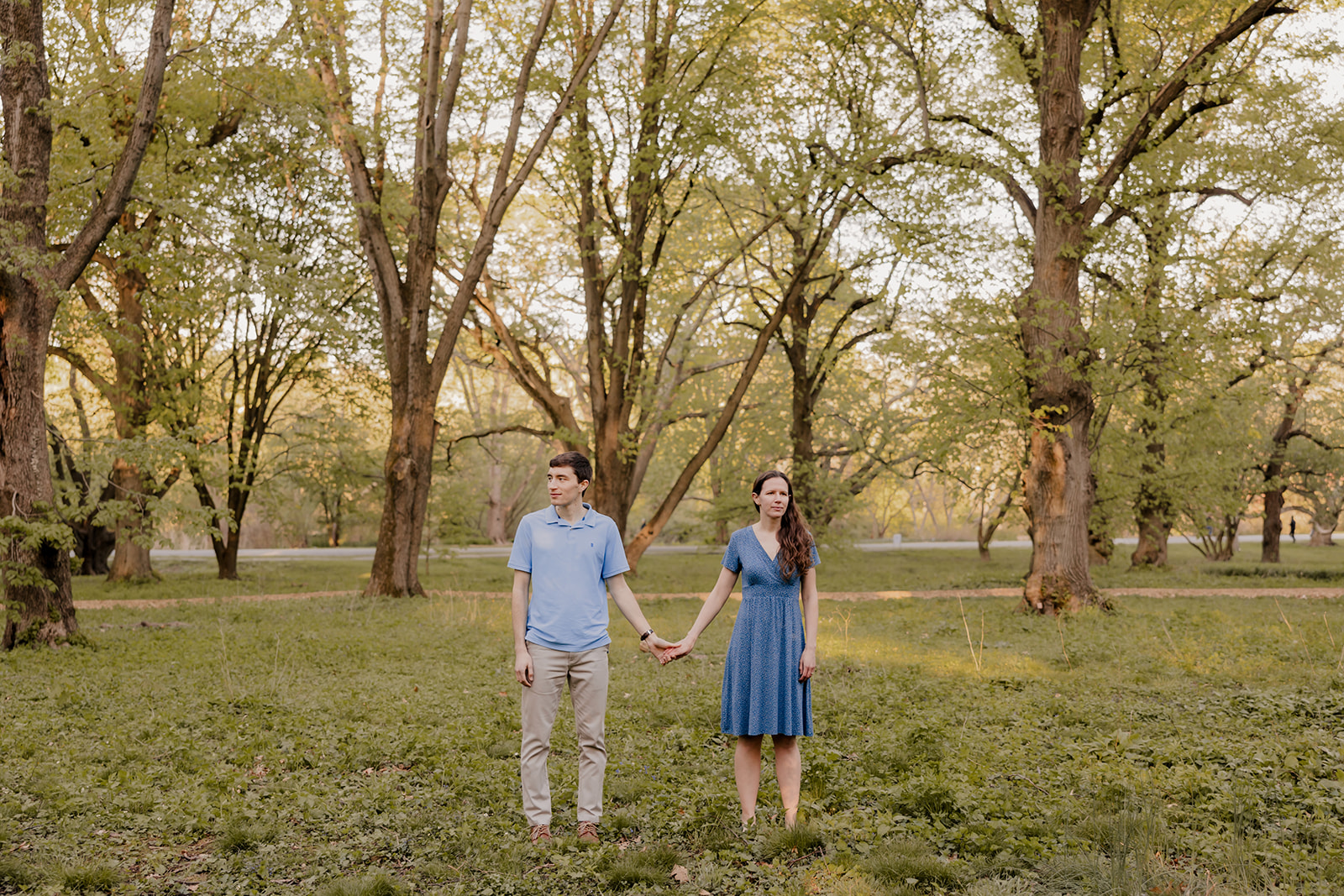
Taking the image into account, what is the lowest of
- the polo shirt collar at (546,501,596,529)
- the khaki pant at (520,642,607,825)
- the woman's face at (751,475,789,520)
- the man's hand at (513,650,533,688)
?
the khaki pant at (520,642,607,825)

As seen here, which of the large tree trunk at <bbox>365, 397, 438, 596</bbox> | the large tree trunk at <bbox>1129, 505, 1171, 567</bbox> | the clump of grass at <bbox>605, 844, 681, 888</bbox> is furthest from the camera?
the large tree trunk at <bbox>1129, 505, 1171, 567</bbox>

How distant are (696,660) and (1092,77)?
16592mm

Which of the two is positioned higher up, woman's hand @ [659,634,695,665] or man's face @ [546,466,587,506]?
man's face @ [546,466,587,506]

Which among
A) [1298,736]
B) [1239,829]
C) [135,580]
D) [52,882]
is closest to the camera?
[52,882]

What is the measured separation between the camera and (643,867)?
4.53 m

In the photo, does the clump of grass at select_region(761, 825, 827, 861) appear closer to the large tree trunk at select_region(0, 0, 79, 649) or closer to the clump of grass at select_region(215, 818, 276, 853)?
the clump of grass at select_region(215, 818, 276, 853)

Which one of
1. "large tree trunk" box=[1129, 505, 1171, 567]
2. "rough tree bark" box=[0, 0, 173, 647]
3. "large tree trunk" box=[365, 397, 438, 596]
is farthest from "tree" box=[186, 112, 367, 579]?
"large tree trunk" box=[1129, 505, 1171, 567]

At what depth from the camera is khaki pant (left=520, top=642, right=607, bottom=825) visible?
493cm

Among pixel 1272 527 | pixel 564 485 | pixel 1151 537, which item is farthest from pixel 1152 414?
pixel 564 485

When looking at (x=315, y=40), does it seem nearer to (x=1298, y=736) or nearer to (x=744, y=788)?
(x=744, y=788)

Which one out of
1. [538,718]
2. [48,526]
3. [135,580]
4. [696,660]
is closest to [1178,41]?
[696,660]

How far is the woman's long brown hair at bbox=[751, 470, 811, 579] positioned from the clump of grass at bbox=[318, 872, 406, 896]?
2.37m

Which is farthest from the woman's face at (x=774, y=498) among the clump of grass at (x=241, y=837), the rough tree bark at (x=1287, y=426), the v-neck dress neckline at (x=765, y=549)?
the rough tree bark at (x=1287, y=426)

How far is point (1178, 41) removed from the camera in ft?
57.2
